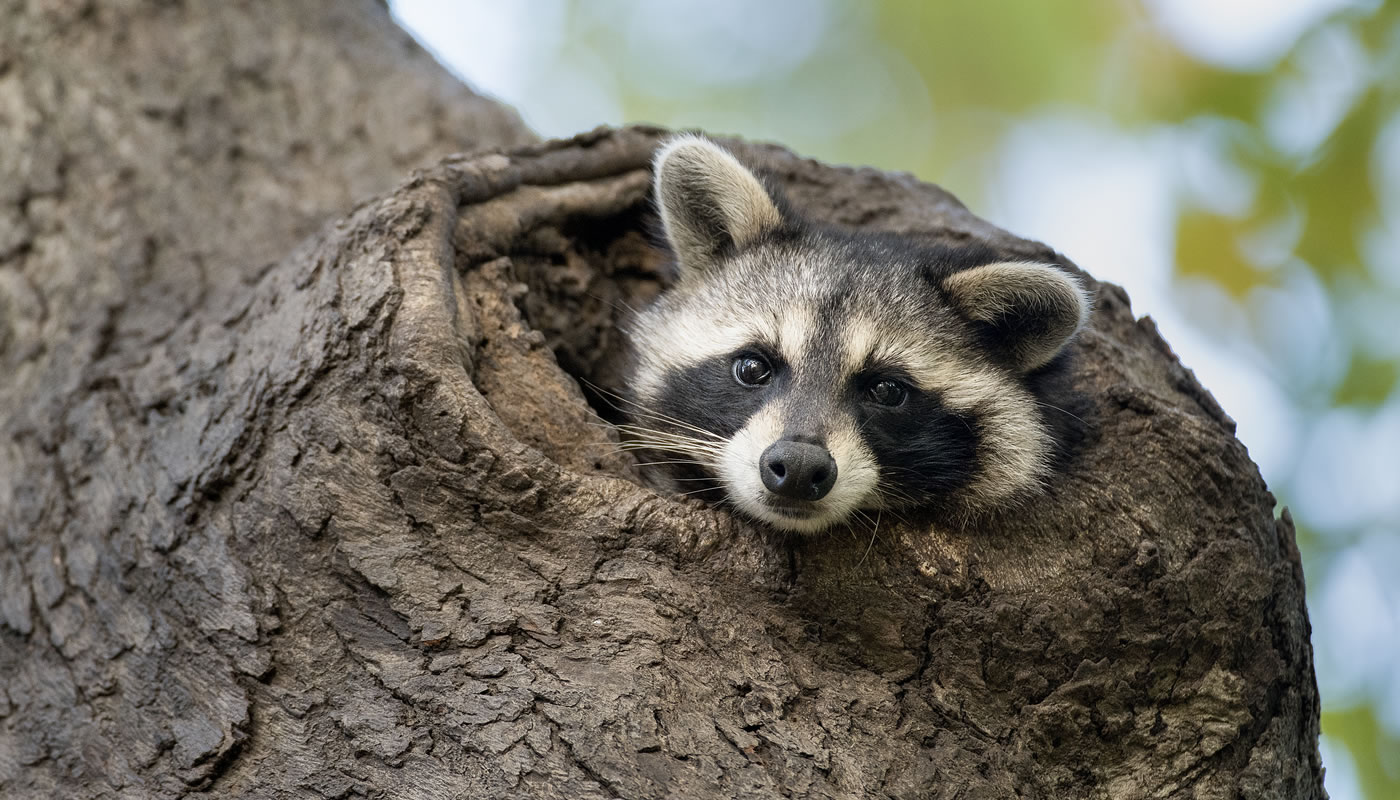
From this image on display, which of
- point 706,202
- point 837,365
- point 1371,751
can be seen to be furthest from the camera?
point 1371,751

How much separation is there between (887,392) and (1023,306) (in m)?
0.66

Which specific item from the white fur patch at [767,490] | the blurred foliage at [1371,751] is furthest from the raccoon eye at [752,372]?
the blurred foliage at [1371,751]

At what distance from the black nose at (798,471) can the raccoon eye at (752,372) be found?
0.70 meters

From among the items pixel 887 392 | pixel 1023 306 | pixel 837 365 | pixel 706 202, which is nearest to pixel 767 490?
pixel 837 365

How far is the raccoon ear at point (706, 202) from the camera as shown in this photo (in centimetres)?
491

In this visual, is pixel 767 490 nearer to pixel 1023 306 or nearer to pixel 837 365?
pixel 837 365

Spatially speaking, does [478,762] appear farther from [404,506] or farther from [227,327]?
[227,327]

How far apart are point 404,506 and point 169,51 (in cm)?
350

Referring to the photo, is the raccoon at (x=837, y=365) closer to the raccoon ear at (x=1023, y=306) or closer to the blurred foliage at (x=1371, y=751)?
the raccoon ear at (x=1023, y=306)

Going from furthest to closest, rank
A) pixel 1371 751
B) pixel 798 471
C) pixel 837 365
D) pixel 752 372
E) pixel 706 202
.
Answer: pixel 1371 751, pixel 706 202, pixel 752 372, pixel 837 365, pixel 798 471

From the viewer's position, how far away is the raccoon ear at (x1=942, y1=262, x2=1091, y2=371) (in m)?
4.45

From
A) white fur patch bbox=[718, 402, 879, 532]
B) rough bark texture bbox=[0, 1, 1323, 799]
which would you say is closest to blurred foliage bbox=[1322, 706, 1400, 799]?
rough bark texture bbox=[0, 1, 1323, 799]

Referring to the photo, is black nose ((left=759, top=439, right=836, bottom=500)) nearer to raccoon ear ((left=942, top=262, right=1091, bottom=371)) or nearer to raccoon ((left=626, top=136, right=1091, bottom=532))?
raccoon ((left=626, top=136, right=1091, bottom=532))

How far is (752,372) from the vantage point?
4.72m
